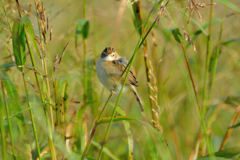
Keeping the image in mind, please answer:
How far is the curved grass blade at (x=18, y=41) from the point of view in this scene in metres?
1.64

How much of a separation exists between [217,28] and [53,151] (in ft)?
14.5

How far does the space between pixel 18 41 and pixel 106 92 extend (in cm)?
163

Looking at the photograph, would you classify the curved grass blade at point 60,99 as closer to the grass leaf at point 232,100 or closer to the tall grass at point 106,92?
the tall grass at point 106,92

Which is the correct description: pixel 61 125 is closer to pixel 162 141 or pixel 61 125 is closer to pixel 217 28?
pixel 162 141

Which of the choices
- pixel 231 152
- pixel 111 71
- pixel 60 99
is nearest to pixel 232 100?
pixel 231 152

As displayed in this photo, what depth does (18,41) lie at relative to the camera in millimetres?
1676

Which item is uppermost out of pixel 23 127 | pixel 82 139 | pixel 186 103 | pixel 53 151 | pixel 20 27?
pixel 20 27

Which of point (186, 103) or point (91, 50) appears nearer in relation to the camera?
point (91, 50)

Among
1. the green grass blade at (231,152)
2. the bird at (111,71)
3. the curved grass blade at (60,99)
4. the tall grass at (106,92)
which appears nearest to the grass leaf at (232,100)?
the tall grass at (106,92)

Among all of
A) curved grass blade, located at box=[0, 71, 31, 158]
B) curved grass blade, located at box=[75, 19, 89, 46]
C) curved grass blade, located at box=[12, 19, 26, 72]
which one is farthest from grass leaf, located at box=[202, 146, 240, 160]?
curved grass blade, located at box=[75, 19, 89, 46]

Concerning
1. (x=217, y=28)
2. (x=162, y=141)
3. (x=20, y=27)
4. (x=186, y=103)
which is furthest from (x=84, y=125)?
(x=217, y=28)

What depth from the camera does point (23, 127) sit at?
1.80 meters

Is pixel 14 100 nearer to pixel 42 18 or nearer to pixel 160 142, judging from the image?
pixel 42 18

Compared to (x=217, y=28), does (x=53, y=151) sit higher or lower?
lower
